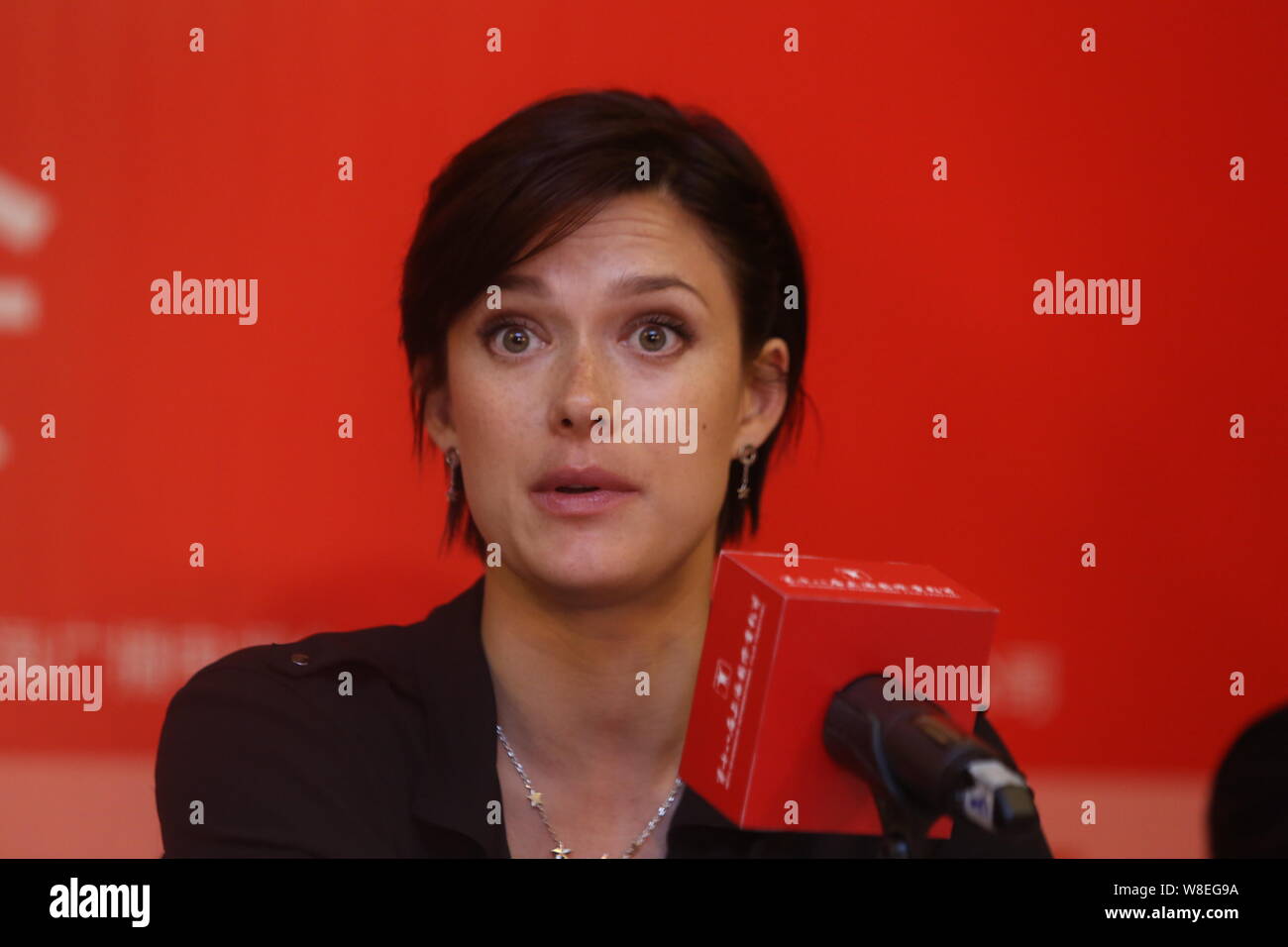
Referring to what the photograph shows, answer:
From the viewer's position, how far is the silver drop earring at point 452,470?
1.64 meters

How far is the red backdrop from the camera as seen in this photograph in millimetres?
1699

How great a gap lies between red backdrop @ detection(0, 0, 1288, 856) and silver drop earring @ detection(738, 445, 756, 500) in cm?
10

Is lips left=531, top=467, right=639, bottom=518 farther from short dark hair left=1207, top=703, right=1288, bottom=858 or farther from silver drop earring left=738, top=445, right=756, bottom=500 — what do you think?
short dark hair left=1207, top=703, right=1288, bottom=858

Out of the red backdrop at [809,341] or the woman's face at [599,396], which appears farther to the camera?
the red backdrop at [809,341]

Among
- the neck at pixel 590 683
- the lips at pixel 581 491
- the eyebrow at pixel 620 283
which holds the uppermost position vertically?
the eyebrow at pixel 620 283

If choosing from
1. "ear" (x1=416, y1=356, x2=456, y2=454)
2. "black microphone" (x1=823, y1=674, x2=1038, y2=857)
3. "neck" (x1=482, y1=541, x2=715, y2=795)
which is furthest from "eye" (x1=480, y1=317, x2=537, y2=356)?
"black microphone" (x1=823, y1=674, x2=1038, y2=857)

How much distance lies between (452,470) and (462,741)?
360mm

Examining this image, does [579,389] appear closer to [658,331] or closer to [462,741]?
[658,331]

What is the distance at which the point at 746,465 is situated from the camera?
1.71 m

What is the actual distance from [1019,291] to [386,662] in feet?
3.28

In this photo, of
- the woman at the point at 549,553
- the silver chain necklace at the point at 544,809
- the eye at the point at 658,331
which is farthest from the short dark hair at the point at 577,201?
the silver chain necklace at the point at 544,809

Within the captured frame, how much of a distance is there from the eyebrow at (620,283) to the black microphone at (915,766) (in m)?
0.65

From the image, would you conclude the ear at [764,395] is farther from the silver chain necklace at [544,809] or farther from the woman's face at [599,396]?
the silver chain necklace at [544,809]
